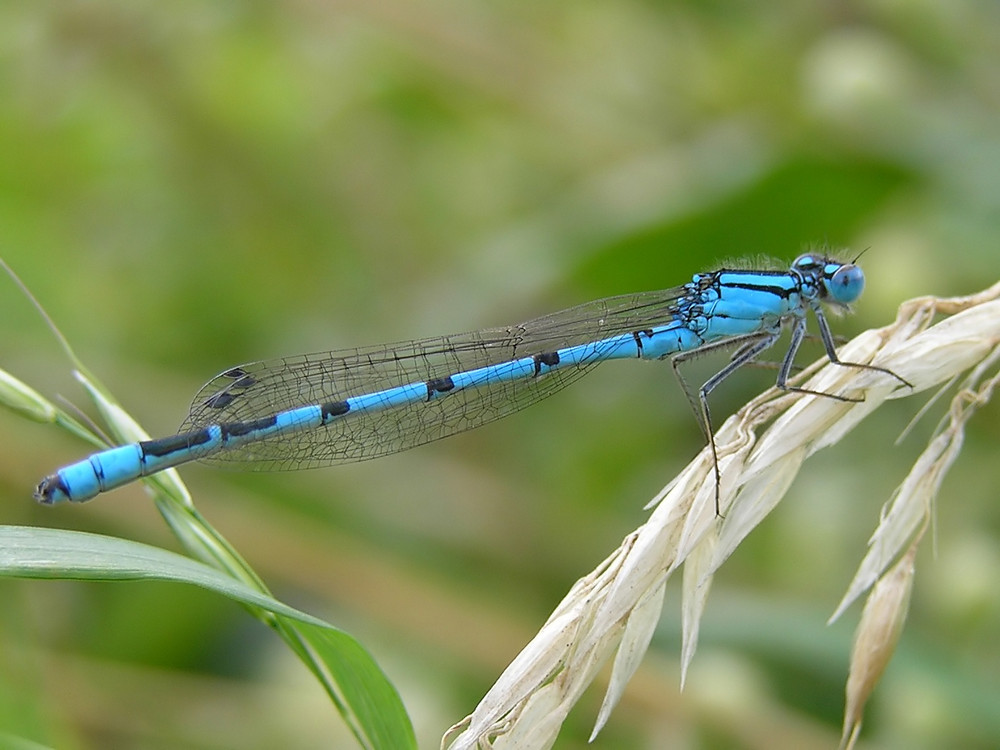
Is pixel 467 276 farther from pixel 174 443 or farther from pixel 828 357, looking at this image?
pixel 828 357

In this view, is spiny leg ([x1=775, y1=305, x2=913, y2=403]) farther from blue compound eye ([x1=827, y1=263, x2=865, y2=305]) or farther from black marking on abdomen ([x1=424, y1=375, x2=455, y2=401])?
black marking on abdomen ([x1=424, y1=375, x2=455, y2=401])

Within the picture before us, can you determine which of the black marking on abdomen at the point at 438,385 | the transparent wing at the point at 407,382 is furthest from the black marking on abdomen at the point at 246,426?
the black marking on abdomen at the point at 438,385

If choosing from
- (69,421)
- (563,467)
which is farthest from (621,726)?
(69,421)

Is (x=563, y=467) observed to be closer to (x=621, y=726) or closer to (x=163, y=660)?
(x=621, y=726)

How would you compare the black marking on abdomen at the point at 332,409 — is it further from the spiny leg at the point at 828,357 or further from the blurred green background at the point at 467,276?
the spiny leg at the point at 828,357

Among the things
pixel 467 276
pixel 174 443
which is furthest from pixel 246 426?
pixel 467 276

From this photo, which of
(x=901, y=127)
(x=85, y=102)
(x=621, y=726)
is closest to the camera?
(x=621, y=726)
